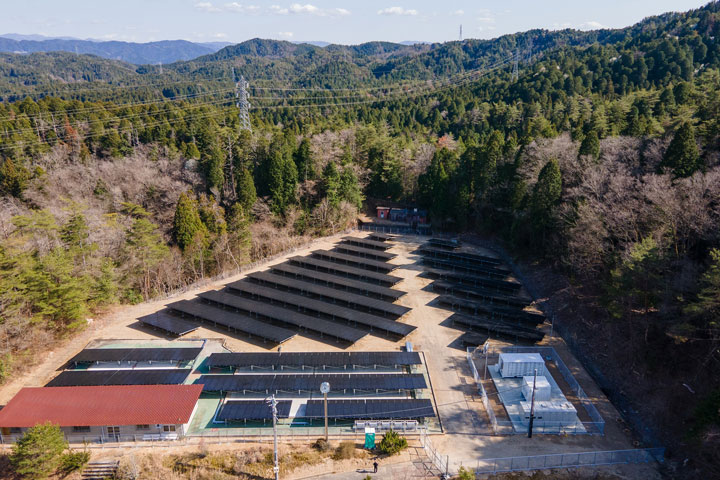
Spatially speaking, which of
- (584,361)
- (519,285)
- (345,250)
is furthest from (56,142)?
(584,361)

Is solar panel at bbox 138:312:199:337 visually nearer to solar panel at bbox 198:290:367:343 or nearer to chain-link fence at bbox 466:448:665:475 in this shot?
solar panel at bbox 198:290:367:343

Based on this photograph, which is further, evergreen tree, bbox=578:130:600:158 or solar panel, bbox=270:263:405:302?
evergreen tree, bbox=578:130:600:158

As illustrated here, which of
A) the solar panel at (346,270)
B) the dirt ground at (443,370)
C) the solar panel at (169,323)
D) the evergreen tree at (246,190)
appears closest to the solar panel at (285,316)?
the dirt ground at (443,370)

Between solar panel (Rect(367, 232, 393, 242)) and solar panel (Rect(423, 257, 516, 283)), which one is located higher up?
solar panel (Rect(367, 232, 393, 242))

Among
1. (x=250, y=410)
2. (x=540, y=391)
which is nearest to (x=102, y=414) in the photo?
(x=250, y=410)

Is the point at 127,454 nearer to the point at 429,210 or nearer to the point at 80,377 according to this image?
the point at 80,377

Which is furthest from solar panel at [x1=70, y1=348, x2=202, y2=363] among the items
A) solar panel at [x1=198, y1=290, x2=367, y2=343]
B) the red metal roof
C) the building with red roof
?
solar panel at [x1=198, y1=290, x2=367, y2=343]

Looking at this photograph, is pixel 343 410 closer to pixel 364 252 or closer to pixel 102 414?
pixel 102 414
